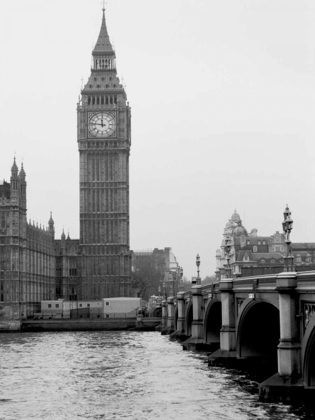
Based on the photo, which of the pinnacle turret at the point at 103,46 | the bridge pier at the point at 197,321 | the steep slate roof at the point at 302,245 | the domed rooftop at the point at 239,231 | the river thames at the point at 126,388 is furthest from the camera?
the domed rooftop at the point at 239,231

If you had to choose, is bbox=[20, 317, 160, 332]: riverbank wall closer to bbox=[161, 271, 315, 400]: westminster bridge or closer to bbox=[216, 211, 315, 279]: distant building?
bbox=[216, 211, 315, 279]: distant building

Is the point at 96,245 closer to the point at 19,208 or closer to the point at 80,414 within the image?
the point at 19,208

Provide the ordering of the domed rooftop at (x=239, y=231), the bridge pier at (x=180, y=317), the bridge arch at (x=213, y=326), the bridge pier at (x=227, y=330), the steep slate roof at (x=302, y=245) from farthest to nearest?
the domed rooftop at (x=239, y=231) → the steep slate roof at (x=302, y=245) → the bridge pier at (x=180, y=317) → the bridge arch at (x=213, y=326) → the bridge pier at (x=227, y=330)

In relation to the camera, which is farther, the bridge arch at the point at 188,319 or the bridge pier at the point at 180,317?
the bridge pier at the point at 180,317

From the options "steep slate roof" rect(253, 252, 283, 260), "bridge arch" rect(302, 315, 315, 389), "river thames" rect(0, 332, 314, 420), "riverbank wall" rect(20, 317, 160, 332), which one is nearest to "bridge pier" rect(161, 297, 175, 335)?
Answer: "riverbank wall" rect(20, 317, 160, 332)

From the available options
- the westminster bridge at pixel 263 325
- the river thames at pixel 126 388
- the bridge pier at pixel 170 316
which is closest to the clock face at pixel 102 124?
the bridge pier at pixel 170 316

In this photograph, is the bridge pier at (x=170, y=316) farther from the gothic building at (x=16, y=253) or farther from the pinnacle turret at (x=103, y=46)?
the pinnacle turret at (x=103, y=46)

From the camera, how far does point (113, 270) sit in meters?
143

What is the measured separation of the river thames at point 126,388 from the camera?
3572 centimetres

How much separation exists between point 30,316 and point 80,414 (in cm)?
9045

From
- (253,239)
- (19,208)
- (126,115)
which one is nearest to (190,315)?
(19,208)

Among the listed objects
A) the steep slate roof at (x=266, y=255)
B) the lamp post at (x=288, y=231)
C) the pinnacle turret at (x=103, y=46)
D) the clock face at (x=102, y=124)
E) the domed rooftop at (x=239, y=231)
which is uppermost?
the pinnacle turret at (x=103, y=46)

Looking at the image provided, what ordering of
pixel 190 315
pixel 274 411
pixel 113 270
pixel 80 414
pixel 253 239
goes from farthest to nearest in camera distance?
pixel 253 239 < pixel 113 270 < pixel 190 315 < pixel 80 414 < pixel 274 411

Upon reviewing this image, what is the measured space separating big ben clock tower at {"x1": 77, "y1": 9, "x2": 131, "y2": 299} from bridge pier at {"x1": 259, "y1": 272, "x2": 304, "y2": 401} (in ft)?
355
